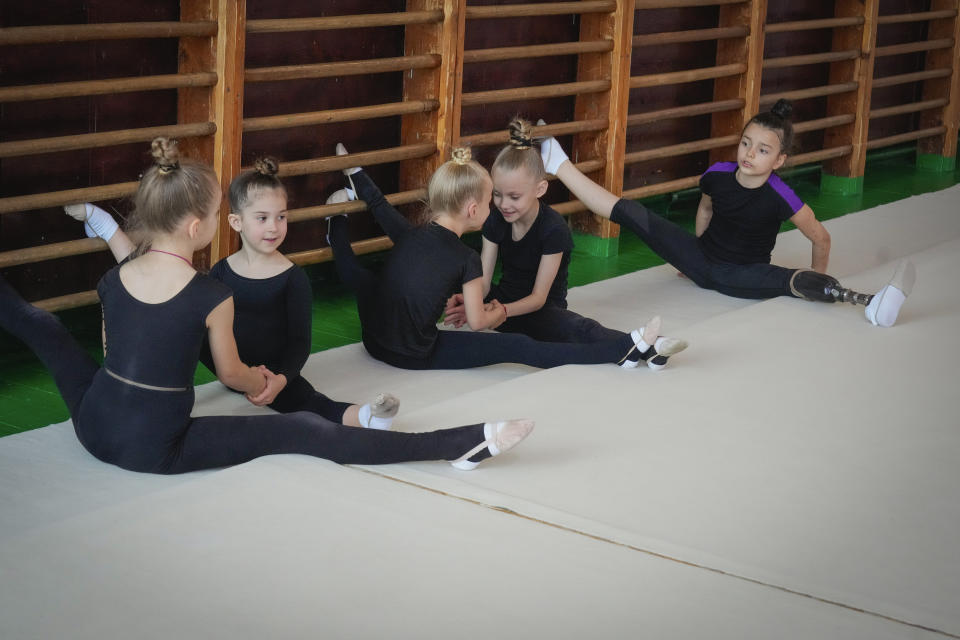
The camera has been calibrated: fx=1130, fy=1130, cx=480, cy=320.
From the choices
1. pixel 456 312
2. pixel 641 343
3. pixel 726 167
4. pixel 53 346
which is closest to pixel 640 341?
pixel 641 343

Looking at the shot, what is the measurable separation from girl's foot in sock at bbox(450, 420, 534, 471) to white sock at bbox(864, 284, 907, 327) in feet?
5.90

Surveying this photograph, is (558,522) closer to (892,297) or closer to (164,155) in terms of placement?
(164,155)

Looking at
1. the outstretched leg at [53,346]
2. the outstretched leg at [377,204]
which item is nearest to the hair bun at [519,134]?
the outstretched leg at [377,204]

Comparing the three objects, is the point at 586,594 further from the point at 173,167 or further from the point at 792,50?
the point at 792,50

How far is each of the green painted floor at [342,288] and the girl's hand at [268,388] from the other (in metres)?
0.46

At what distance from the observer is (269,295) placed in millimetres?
3076

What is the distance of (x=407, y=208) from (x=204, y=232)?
2090mm

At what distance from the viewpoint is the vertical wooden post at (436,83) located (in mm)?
4332

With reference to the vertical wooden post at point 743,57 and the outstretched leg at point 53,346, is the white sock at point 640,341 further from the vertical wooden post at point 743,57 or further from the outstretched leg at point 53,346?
the vertical wooden post at point 743,57

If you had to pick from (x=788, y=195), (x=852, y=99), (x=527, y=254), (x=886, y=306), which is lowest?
(x=886, y=306)

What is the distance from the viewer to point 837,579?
7.23ft

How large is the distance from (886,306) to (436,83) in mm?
1858

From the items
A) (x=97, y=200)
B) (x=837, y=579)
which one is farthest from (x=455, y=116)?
(x=837, y=579)

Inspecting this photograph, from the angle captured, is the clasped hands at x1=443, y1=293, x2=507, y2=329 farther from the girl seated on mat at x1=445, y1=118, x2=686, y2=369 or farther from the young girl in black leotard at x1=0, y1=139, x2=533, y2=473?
the young girl in black leotard at x1=0, y1=139, x2=533, y2=473
